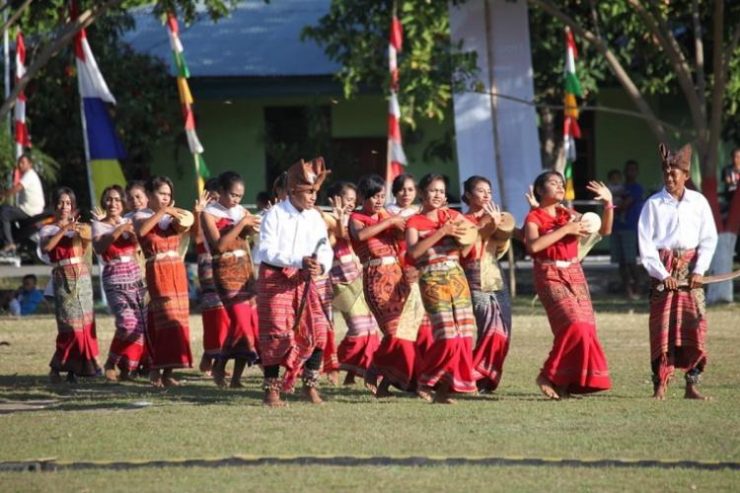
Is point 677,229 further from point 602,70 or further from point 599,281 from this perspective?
point 602,70

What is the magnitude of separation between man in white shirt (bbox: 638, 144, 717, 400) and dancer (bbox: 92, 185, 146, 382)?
445 centimetres

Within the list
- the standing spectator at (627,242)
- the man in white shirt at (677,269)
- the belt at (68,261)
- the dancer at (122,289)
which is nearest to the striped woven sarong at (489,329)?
the man in white shirt at (677,269)

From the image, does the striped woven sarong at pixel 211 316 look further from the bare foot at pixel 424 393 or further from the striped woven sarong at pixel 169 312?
the bare foot at pixel 424 393

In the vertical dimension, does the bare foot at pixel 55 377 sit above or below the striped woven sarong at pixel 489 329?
below

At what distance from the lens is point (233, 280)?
13.5m

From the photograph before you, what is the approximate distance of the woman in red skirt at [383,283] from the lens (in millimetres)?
12266

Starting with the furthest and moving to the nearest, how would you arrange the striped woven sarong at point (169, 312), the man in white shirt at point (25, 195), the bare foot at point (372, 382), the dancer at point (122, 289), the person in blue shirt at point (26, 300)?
the man in white shirt at point (25, 195), the person in blue shirt at point (26, 300), the dancer at point (122, 289), the striped woven sarong at point (169, 312), the bare foot at point (372, 382)

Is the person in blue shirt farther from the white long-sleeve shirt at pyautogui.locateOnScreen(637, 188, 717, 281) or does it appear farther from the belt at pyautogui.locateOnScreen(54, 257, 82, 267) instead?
the white long-sleeve shirt at pyautogui.locateOnScreen(637, 188, 717, 281)

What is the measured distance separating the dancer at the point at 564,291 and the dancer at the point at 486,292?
47cm

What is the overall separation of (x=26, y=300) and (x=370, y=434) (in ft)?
40.7

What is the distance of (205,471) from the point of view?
28.5ft

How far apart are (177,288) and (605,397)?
3.80 m

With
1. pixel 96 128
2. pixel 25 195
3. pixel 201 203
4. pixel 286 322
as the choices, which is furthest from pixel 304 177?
pixel 25 195

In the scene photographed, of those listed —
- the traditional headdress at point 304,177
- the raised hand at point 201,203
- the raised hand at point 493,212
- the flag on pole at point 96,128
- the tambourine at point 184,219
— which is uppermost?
the flag on pole at point 96,128
